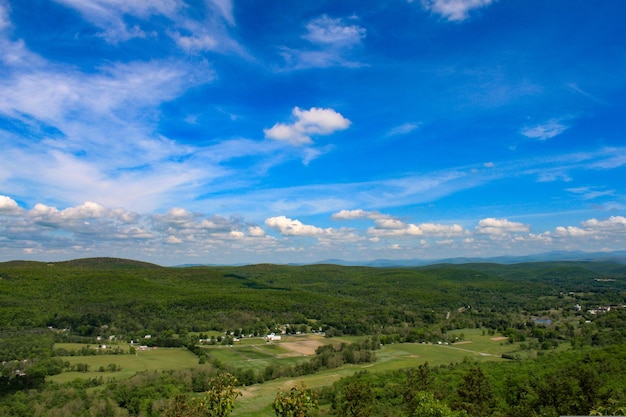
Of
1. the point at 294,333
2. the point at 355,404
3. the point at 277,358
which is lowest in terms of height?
the point at 294,333

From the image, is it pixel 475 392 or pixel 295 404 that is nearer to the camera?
pixel 295 404

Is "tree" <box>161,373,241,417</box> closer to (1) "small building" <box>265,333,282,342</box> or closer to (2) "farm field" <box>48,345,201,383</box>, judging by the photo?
(2) "farm field" <box>48,345,201,383</box>

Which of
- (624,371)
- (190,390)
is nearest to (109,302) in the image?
(190,390)

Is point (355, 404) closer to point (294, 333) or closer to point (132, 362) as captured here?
point (132, 362)

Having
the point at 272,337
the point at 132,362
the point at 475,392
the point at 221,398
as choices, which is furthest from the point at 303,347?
the point at 221,398

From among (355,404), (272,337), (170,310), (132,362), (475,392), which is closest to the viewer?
(475,392)

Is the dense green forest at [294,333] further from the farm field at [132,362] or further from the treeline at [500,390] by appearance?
the farm field at [132,362]

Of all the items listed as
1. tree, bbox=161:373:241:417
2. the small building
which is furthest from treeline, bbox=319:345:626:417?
the small building
